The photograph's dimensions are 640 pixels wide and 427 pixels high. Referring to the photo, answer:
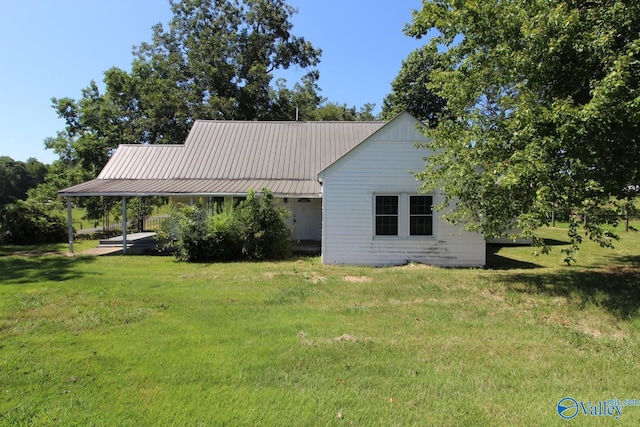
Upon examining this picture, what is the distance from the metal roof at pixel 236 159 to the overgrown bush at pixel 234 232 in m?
2.13

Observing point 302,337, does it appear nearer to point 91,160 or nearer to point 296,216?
point 296,216

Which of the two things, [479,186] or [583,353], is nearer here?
[583,353]

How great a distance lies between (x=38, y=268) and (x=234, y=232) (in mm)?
6040

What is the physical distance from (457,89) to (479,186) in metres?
2.58

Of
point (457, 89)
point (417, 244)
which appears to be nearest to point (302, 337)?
point (457, 89)

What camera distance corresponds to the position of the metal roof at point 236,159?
17.5 m

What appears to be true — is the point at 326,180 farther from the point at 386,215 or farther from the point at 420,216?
the point at 420,216

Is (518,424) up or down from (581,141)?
down

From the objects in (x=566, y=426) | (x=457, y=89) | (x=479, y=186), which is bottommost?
(x=566, y=426)

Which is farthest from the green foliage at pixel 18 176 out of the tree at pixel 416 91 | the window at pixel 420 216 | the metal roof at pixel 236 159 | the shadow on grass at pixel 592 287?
the shadow on grass at pixel 592 287

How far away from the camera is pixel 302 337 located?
19.2 feet

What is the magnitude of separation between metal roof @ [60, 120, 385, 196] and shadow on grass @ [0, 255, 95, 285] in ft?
11.3

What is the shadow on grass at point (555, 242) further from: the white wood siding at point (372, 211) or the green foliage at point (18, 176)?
the green foliage at point (18, 176)

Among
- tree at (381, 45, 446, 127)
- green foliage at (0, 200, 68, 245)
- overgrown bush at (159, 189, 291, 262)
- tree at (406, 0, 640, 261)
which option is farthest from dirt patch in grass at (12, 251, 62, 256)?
tree at (381, 45, 446, 127)
